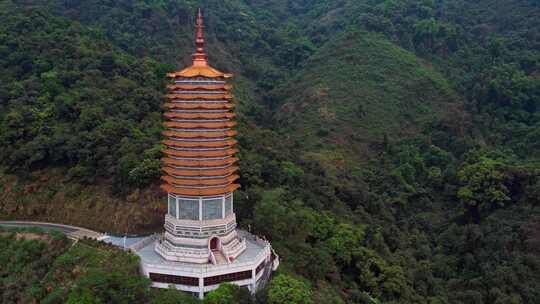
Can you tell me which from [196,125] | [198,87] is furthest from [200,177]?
[198,87]

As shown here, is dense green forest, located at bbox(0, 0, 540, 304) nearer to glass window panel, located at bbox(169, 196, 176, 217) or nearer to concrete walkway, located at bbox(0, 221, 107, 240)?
concrete walkway, located at bbox(0, 221, 107, 240)

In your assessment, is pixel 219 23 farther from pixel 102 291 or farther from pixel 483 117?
pixel 102 291

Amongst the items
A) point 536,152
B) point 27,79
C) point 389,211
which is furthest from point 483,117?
point 27,79

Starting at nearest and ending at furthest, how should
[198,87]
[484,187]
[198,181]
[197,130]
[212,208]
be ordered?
1. [198,87]
2. [197,130]
3. [198,181]
4. [212,208]
5. [484,187]

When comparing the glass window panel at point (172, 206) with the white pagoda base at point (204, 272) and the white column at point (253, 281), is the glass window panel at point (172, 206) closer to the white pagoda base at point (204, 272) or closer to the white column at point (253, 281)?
the white pagoda base at point (204, 272)

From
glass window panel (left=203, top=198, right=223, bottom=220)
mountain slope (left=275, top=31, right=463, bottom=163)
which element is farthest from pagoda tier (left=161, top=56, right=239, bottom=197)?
mountain slope (left=275, top=31, right=463, bottom=163)

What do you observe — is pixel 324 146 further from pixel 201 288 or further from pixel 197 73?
pixel 201 288

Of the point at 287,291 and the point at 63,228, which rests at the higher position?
the point at 287,291
